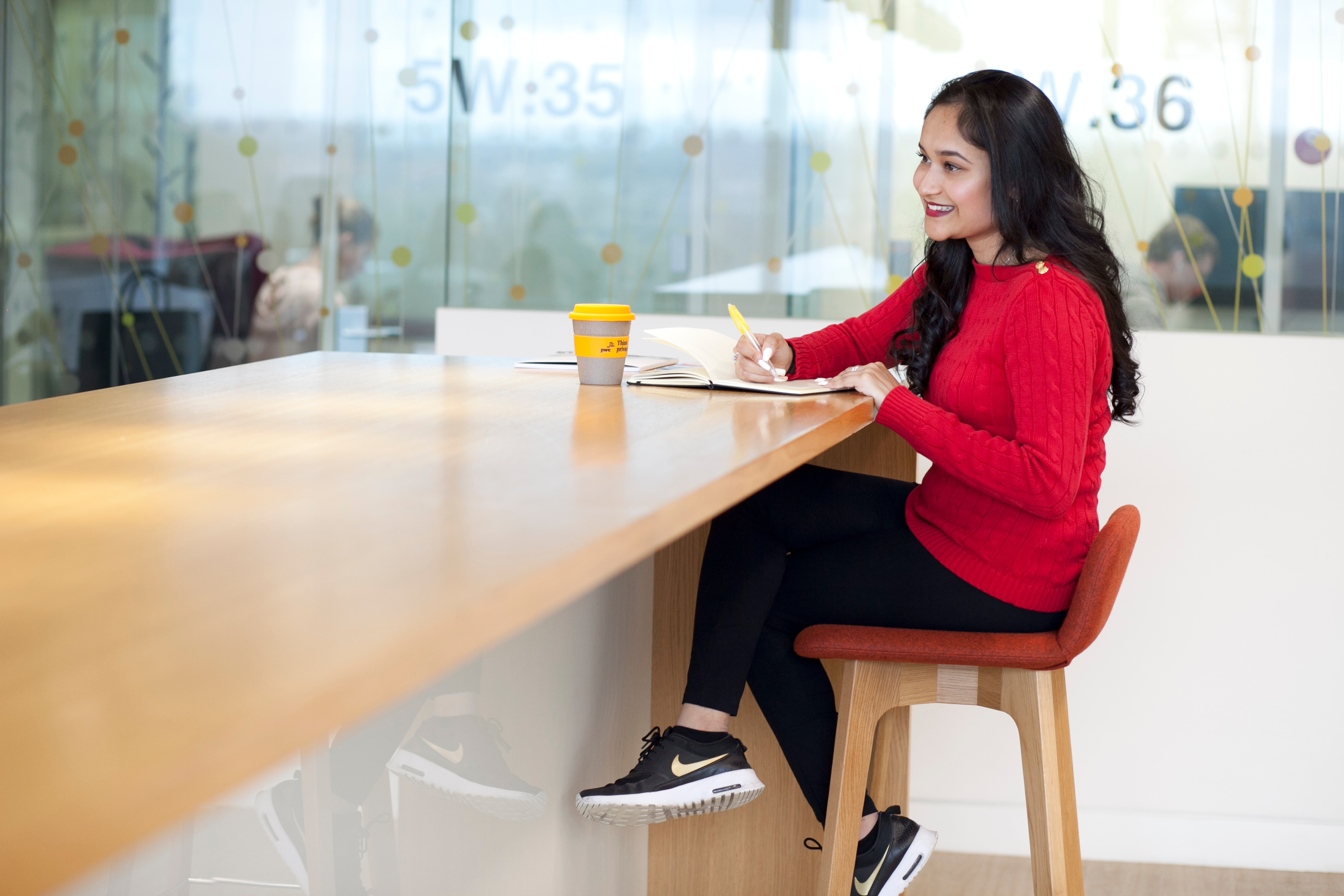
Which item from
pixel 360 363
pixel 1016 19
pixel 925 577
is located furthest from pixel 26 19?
pixel 925 577

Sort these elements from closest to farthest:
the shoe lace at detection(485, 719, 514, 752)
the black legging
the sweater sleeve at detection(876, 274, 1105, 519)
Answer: the shoe lace at detection(485, 719, 514, 752) → the sweater sleeve at detection(876, 274, 1105, 519) → the black legging

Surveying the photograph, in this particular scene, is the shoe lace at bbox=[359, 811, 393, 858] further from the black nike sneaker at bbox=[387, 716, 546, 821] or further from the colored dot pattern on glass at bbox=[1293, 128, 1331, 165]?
the colored dot pattern on glass at bbox=[1293, 128, 1331, 165]

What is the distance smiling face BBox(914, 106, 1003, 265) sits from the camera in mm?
1571

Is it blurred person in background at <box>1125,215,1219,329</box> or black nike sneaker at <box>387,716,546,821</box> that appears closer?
black nike sneaker at <box>387,716,546,821</box>

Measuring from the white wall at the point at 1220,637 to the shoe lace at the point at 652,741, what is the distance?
1060 mm

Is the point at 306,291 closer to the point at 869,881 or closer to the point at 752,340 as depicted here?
the point at 752,340

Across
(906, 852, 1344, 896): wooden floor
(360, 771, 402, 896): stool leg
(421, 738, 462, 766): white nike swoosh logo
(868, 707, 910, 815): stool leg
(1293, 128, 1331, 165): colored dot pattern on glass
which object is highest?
(1293, 128, 1331, 165): colored dot pattern on glass

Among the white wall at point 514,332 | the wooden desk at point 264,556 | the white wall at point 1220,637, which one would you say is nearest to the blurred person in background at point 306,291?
the white wall at point 514,332

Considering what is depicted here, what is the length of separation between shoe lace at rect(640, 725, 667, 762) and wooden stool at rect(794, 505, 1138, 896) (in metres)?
0.21

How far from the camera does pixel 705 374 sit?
1570mm

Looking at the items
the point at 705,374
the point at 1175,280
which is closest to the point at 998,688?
the point at 705,374

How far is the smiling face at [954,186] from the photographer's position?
1571mm

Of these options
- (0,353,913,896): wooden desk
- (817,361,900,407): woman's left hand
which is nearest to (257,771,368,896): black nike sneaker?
(0,353,913,896): wooden desk

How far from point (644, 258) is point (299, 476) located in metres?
1.82
